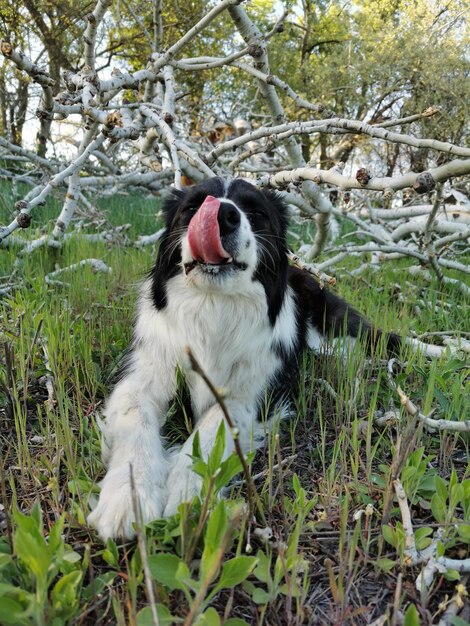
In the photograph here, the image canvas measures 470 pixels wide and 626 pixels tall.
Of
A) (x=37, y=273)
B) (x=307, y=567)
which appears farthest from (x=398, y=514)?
(x=37, y=273)

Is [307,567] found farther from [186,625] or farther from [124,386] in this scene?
[124,386]

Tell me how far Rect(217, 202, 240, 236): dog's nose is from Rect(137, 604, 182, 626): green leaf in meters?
1.45

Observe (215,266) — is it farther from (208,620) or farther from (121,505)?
(208,620)

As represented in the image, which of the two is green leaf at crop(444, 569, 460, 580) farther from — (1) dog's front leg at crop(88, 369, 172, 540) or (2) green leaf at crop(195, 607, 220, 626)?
(1) dog's front leg at crop(88, 369, 172, 540)

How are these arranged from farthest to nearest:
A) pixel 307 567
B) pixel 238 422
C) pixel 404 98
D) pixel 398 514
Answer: pixel 404 98, pixel 238 422, pixel 398 514, pixel 307 567

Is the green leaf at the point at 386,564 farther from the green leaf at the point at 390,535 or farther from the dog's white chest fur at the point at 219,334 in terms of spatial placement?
the dog's white chest fur at the point at 219,334

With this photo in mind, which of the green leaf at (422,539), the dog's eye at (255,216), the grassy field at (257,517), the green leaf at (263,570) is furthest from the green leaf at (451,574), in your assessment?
the dog's eye at (255,216)

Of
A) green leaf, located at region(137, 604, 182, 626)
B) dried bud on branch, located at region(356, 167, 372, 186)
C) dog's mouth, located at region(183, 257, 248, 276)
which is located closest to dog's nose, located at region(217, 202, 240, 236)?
dog's mouth, located at region(183, 257, 248, 276)

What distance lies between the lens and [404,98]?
40.1 feet

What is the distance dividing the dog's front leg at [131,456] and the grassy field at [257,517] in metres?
0.06

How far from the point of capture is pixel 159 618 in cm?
112

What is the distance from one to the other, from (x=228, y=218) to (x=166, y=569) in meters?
1.41

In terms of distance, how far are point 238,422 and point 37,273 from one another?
7.70 ft

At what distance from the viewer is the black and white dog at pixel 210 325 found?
204 cm
